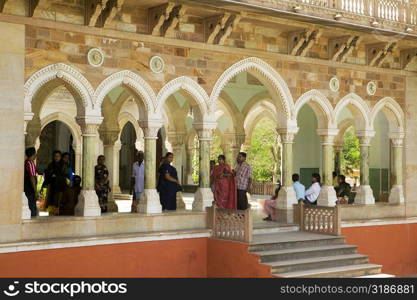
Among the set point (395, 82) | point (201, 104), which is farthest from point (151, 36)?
point (395, 82)

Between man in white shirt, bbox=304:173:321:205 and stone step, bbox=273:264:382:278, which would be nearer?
stone step, bbox=273:264:382:278

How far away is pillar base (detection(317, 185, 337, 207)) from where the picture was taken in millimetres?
12062

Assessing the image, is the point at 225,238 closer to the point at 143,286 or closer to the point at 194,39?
the point at 143,286

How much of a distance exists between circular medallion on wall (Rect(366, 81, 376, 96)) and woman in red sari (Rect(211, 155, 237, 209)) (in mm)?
3375

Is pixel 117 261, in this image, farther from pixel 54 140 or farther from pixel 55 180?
pixel 54 140

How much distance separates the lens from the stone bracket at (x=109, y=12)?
30.5ft

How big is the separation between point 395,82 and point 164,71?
5.10m

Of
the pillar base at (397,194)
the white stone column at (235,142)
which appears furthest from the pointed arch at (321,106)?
the white stone column at (235,142)

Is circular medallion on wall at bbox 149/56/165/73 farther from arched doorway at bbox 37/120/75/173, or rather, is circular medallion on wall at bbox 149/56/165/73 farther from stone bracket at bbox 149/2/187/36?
arched doorway at bbox 37/120/75/173

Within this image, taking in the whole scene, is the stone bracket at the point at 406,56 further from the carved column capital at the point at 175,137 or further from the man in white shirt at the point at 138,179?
the man in white shirt at the point at 138,179

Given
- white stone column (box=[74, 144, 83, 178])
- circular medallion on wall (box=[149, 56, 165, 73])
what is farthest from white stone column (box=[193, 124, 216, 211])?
white stone column (box=[74, 144, 83, 178])

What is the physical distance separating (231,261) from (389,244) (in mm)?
3981

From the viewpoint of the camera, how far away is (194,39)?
1045 cm
